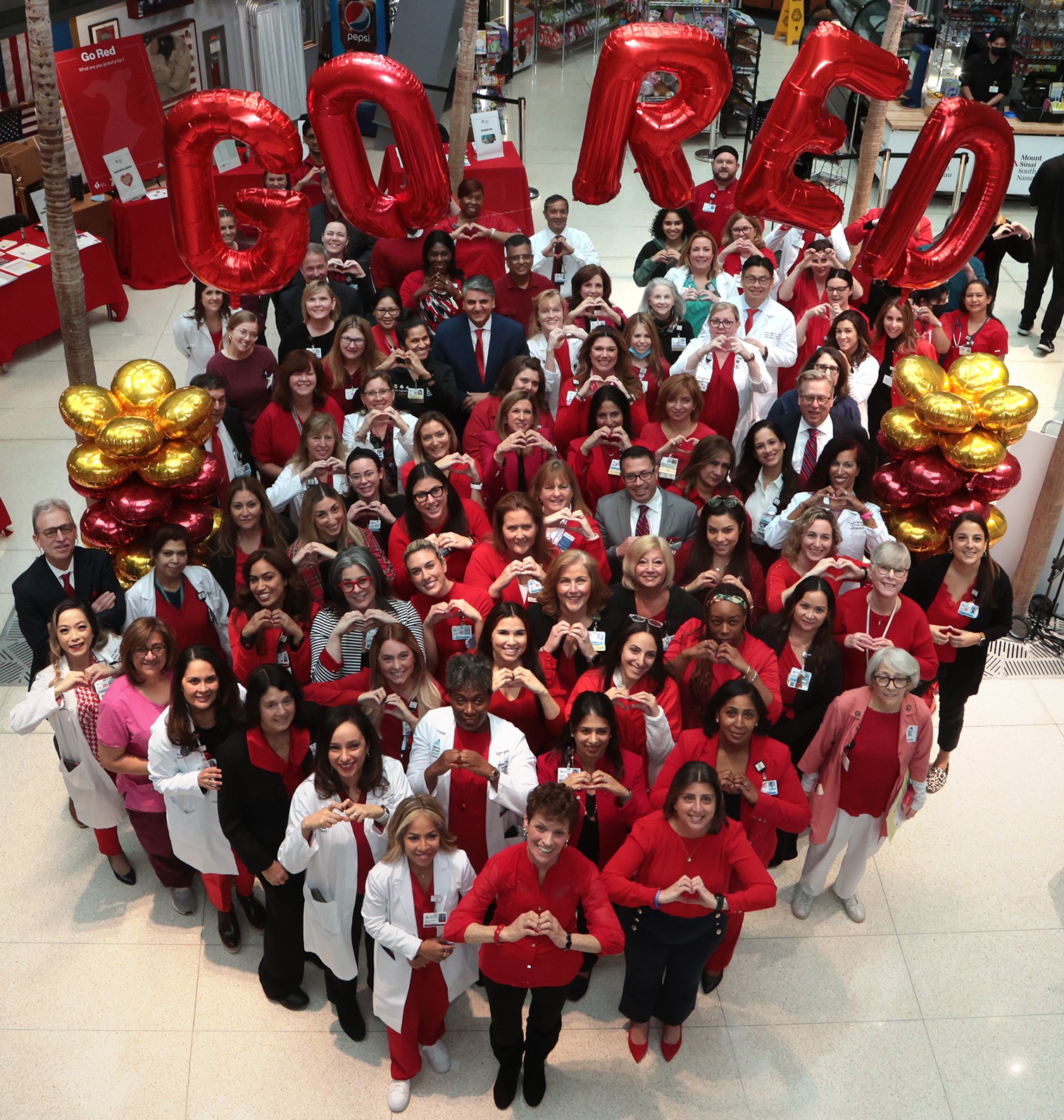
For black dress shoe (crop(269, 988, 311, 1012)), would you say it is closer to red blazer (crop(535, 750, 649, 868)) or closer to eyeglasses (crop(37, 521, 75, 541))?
red blazer (crop(535, 750, 649, 868))

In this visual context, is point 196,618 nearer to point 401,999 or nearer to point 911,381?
point 401,999

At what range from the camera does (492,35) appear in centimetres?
1316

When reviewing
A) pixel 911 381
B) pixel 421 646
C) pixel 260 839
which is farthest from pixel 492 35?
pixel 260 839

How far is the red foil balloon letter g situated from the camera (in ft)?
15.0

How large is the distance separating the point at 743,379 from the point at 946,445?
124 cm

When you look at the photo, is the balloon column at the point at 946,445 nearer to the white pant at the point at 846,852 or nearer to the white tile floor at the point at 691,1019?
the white tile floor at the point at 691,1019

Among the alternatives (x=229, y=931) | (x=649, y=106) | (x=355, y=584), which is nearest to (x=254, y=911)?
(x=229, y=931)

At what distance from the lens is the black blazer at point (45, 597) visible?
5.06 m

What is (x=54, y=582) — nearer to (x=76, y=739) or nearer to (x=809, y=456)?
(x=76, y=739)

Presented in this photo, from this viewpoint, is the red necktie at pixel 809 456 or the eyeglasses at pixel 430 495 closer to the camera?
the eyeglasses at pixel 430 495

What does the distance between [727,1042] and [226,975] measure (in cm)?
198

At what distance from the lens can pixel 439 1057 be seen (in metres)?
4.38

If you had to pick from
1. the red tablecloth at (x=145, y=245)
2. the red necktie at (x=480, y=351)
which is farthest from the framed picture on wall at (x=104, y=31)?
the red necktie at (x=480, y=351)

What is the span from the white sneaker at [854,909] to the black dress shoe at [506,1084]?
1627 mm
